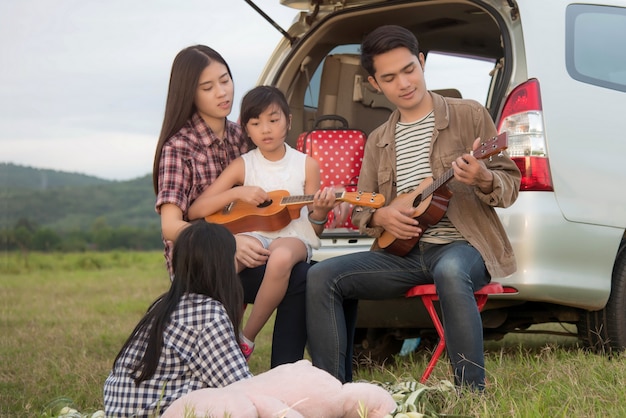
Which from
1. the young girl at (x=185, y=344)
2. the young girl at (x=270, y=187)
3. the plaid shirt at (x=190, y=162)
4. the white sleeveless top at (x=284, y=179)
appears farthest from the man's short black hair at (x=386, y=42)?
the young girl at (x=185, y=344)

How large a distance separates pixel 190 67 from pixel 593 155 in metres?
1.64

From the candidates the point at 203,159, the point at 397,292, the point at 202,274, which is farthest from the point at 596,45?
the point at 202,274

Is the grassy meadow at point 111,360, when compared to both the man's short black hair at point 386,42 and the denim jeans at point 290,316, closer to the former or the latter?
Result: the denim jeans at point 290,316

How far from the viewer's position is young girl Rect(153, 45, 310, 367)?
370 cm

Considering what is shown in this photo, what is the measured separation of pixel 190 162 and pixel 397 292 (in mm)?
943

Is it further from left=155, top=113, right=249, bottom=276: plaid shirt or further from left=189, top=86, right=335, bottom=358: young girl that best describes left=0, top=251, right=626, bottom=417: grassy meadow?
left=155, top=113, right=249, bottom=276: plaid shirt

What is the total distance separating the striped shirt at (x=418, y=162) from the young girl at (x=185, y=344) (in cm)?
98

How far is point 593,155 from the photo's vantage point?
155 inches

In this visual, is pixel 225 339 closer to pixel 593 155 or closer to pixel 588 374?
pixel 588 374

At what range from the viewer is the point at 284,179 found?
12.8ft

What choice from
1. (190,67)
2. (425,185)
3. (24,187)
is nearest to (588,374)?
(425,185)

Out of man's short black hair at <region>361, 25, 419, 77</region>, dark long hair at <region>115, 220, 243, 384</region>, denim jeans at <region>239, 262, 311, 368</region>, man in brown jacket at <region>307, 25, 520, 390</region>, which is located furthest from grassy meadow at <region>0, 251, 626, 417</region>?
man's short black hair at <region>361, 25, 419, 77</region>

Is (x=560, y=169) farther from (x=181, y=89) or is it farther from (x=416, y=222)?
(x=181, y=89)

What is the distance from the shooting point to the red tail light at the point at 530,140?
150 inches
